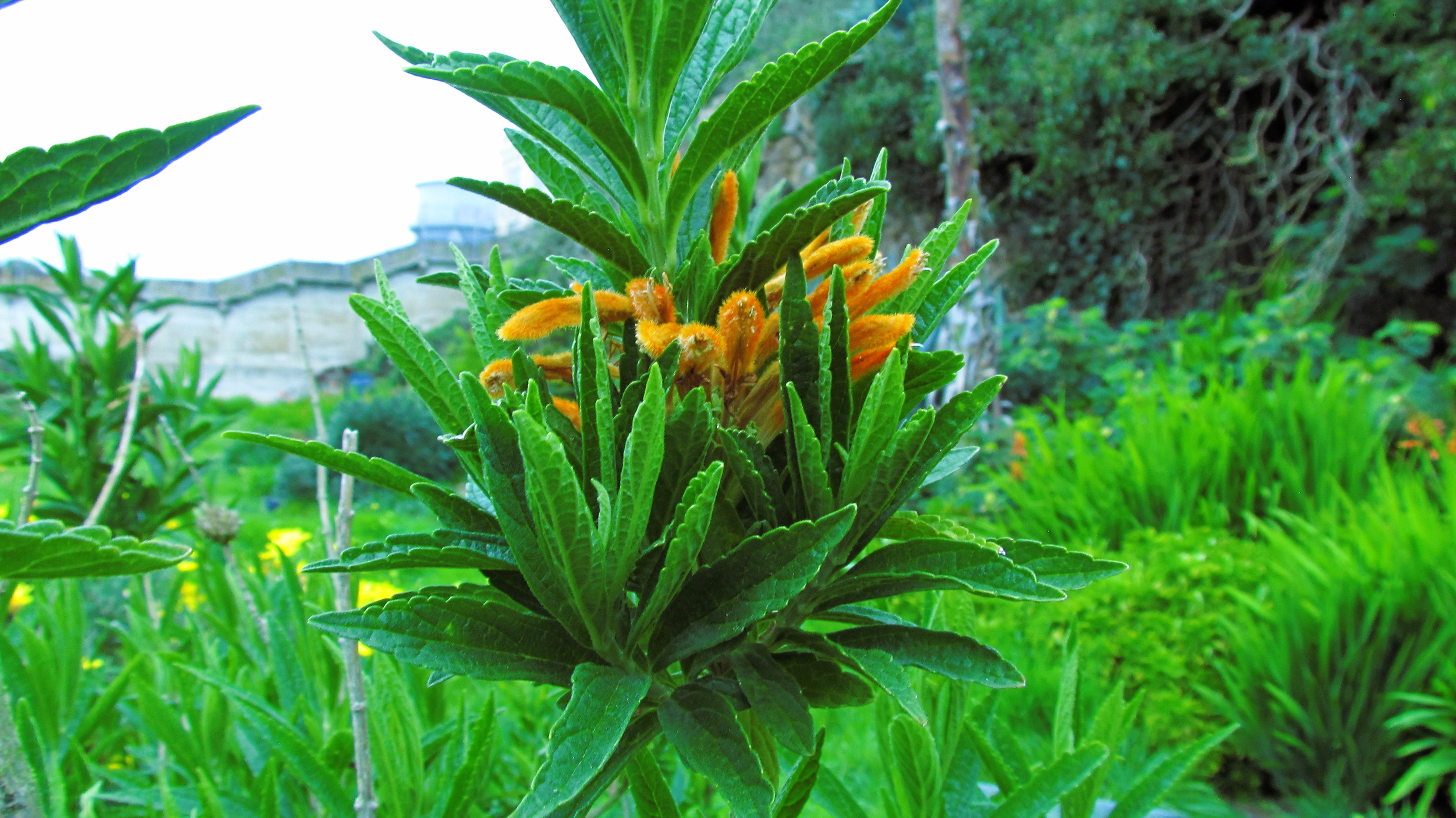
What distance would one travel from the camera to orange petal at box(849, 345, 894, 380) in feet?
1.69

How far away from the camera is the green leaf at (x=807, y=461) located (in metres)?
0.45

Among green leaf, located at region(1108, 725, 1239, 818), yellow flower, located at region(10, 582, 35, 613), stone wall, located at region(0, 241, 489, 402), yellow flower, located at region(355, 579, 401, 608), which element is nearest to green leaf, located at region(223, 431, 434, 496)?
green leaf, located at region(1108, 725, 1239, 818)

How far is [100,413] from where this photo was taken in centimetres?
198

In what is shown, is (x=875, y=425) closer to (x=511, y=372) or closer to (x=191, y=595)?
(x=511, y=372)

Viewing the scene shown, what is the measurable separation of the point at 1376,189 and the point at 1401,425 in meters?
2.21

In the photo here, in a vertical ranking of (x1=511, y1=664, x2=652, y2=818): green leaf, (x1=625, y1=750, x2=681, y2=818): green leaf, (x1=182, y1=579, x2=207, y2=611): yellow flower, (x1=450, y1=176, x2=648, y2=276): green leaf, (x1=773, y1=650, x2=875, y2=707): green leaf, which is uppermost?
(x1=450, y1=176, x2=648, y2=276): green leaf

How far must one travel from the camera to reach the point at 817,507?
485 millimetres

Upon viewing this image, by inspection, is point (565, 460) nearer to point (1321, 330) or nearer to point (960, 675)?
point (960, 675)

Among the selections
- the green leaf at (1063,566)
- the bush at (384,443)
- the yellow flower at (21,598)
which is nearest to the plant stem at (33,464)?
the green leaf at (1063,566)

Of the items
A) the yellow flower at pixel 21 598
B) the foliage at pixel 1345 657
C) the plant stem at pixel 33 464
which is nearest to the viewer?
the plant stem at pixel 33 464

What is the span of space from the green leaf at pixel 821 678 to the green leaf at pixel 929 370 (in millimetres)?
169

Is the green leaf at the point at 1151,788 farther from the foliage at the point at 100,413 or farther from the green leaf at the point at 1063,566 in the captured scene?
the foliage at the point at 100,413

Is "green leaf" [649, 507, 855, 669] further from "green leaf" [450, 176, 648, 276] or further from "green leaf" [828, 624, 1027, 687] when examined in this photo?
"green leaf" [450, 176, 648, 276]

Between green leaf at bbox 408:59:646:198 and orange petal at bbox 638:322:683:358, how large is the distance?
0.11 meters
